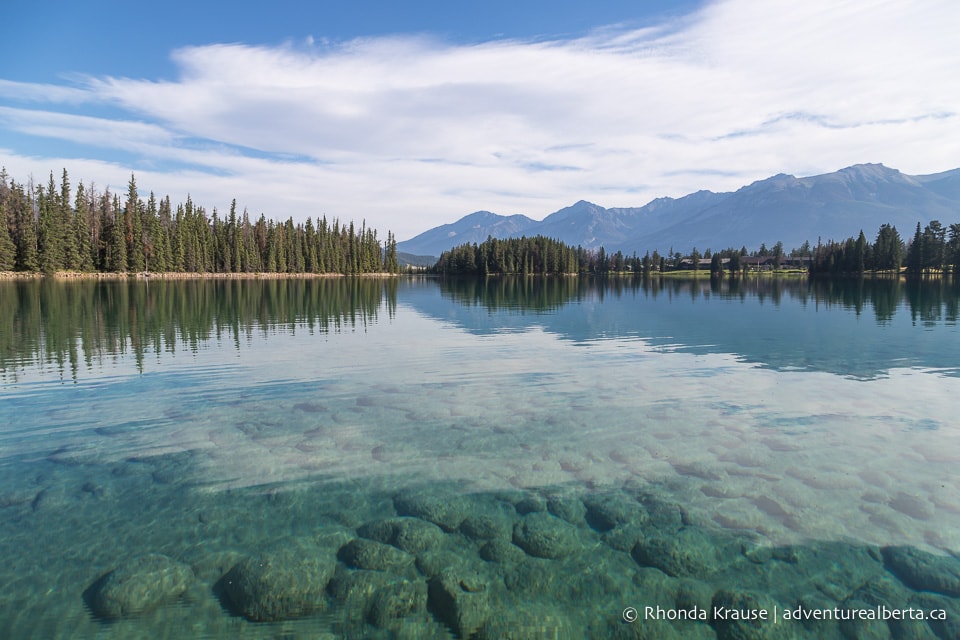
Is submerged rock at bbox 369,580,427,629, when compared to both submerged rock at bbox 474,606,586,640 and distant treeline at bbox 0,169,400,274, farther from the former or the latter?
distant treeline at bbox 0,169,400,274

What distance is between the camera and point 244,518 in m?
9.54

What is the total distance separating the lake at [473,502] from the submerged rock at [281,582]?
3 cm

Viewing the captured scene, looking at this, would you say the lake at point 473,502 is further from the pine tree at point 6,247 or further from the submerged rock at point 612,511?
the pine tree at point 6,247

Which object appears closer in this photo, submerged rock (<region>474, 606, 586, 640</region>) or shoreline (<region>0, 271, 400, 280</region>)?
submerged rock (<region>474, 606, 586, 640</region>)

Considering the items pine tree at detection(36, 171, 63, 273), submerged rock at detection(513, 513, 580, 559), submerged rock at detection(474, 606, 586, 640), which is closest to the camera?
submerged rock at detection(474, 606, 586, 640)

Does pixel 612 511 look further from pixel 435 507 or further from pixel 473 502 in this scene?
pixel 435 507

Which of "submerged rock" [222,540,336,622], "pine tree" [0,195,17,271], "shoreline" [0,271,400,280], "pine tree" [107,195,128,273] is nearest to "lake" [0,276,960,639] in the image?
"submerged rock" [222,540,336,622]

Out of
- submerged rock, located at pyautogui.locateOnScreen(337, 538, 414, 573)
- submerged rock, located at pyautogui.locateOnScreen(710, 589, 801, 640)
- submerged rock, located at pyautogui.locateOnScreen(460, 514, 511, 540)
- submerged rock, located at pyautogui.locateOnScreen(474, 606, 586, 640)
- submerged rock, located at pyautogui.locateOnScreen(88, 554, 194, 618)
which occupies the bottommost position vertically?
submerged rock, located at pyautogui.locateOnScreen(710, 589, 801, 640)

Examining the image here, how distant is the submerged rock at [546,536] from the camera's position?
8641mm

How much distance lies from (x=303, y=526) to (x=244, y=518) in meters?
1.24

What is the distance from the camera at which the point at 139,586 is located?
7426 mm

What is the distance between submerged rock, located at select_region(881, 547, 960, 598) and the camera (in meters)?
7.67

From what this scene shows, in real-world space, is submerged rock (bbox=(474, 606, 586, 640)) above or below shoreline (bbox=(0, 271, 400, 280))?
below

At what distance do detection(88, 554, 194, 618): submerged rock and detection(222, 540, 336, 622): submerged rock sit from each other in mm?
713
